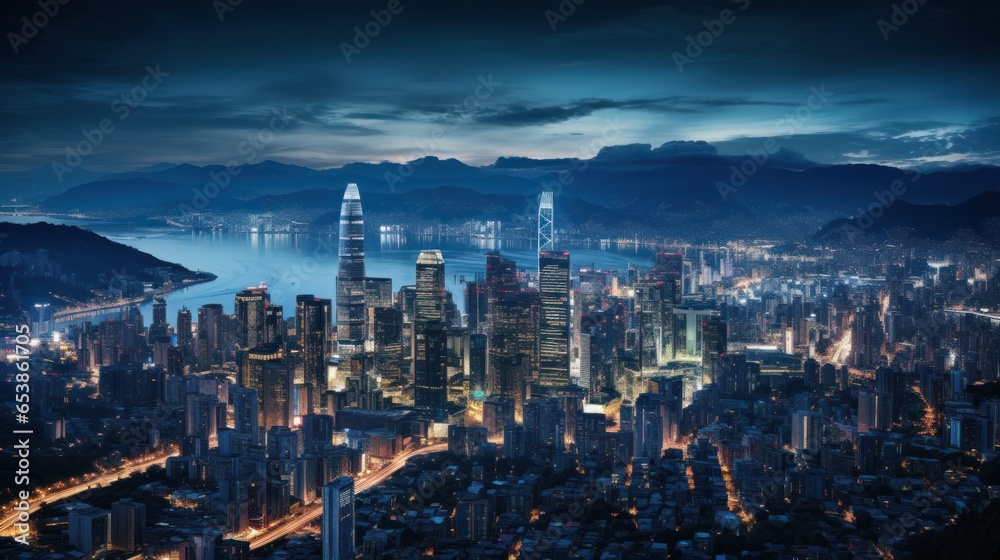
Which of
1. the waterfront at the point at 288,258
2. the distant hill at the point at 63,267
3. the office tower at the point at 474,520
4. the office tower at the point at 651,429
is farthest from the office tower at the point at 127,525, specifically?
the waterfront at the point at 288,258

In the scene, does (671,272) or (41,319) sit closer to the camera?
(41,319)

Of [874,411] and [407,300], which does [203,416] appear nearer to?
[407,300]

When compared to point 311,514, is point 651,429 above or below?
above

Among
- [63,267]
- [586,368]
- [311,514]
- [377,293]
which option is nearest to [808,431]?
[586,368]

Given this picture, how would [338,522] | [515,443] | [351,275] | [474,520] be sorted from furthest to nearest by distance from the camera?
[351,275]
[515,443]
[474,520]
[338,522]

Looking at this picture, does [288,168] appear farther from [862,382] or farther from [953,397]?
[953,397]

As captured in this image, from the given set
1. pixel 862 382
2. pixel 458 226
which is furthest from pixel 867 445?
pixel 458 226
